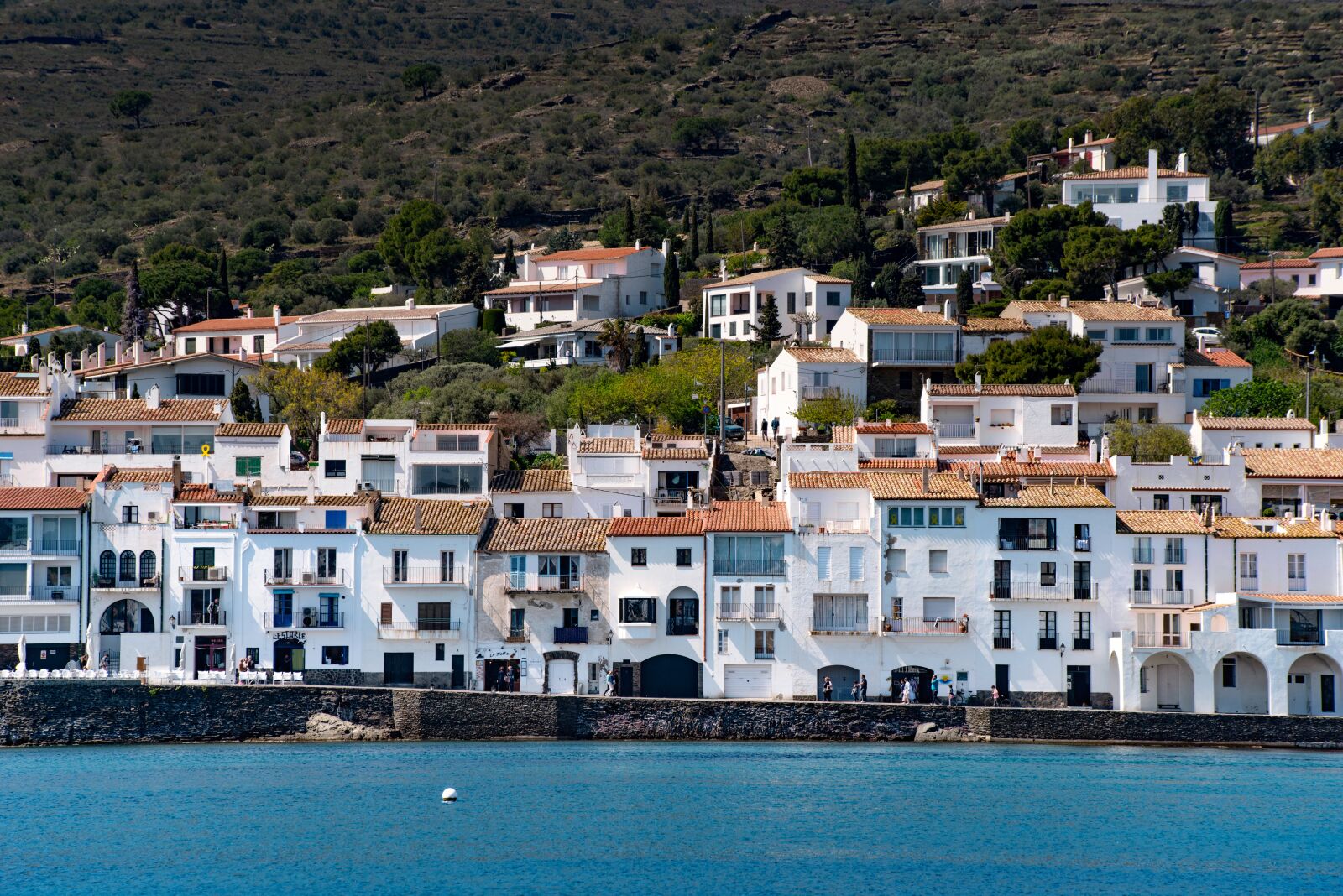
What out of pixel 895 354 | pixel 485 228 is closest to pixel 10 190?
pixel 485 228

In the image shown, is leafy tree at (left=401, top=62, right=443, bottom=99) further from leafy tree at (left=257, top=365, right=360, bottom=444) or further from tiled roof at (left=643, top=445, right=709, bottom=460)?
tiled roof at (left=643, top=445, right=709, bottom=460)

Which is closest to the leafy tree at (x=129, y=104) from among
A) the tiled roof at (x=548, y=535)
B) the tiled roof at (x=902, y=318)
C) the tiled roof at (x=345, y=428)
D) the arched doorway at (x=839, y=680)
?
the tiled roof at (x=902, y=318)

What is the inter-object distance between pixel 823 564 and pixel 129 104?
5621 inches

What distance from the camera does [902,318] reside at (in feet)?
286

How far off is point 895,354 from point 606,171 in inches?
3141

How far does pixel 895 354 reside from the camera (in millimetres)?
86688

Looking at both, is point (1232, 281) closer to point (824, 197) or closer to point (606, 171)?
point (824, 197)

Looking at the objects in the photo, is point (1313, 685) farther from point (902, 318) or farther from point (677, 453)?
point (902, 318)

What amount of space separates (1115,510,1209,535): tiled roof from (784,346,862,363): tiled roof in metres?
20.1

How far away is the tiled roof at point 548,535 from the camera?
65438 mm

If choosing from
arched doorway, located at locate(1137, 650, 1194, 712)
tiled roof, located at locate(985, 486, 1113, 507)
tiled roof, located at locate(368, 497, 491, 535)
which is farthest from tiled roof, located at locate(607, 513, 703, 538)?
arched doorway, located at locate(1137, 650, 1194, 712)

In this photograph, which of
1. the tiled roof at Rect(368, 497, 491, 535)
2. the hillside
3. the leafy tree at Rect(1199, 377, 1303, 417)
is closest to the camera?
the tiled roof at Rect(368, 497, 491, 535)

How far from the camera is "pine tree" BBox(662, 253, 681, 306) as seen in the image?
357 feet

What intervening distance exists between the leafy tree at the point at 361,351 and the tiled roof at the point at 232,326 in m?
6.06
